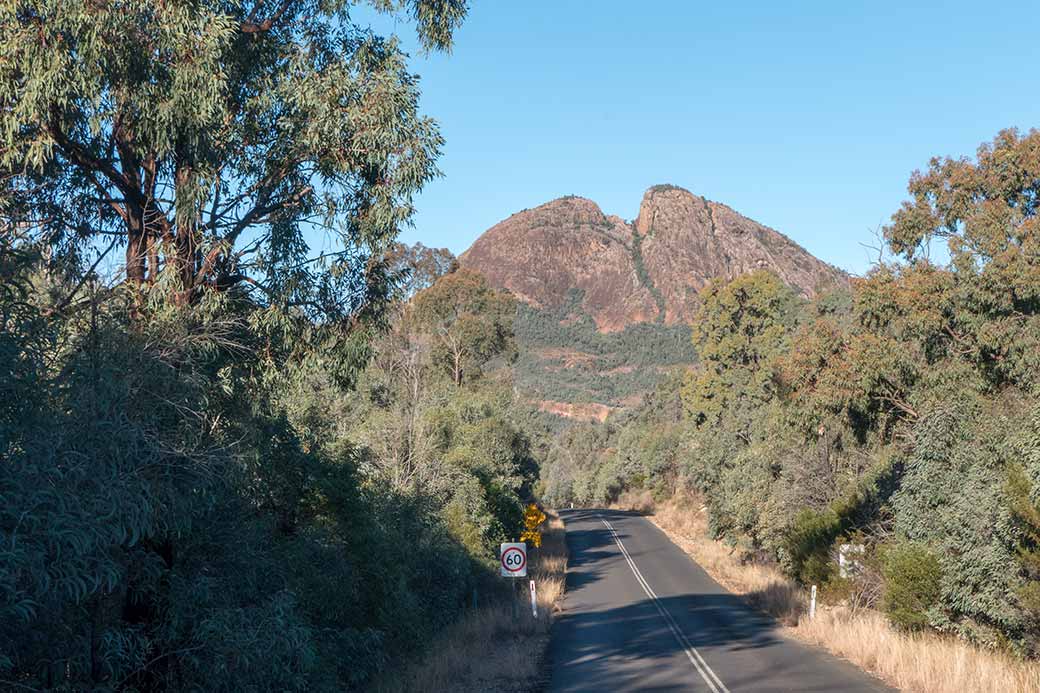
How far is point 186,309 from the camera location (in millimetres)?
10055

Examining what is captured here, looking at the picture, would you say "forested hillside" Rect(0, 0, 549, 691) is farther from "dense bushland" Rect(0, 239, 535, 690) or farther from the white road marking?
the white road marking

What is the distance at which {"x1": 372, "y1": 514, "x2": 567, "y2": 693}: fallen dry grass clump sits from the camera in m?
15.4

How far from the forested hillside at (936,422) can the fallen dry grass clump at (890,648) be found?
2.04ft

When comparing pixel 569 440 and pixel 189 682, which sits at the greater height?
pixel 569 440

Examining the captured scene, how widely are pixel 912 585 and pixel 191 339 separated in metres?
15.1

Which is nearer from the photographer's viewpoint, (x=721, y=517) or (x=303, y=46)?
(x=303, y=46)

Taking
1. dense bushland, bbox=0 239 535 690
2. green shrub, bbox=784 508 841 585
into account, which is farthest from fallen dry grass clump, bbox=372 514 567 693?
green shrub, bbox=784 508 841 585

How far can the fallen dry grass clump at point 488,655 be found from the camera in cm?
1540

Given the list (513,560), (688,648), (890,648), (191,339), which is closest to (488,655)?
(513,560)

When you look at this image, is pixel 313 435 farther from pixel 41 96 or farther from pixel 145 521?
pixel 145 521

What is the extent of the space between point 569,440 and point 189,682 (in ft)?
400

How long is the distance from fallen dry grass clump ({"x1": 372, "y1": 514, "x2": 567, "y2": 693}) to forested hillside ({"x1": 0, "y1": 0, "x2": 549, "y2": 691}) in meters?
0.91

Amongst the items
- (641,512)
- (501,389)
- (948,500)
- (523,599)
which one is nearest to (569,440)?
(641,512)

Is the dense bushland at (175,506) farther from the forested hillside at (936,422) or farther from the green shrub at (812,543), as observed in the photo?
the green shrub at (812,543)
